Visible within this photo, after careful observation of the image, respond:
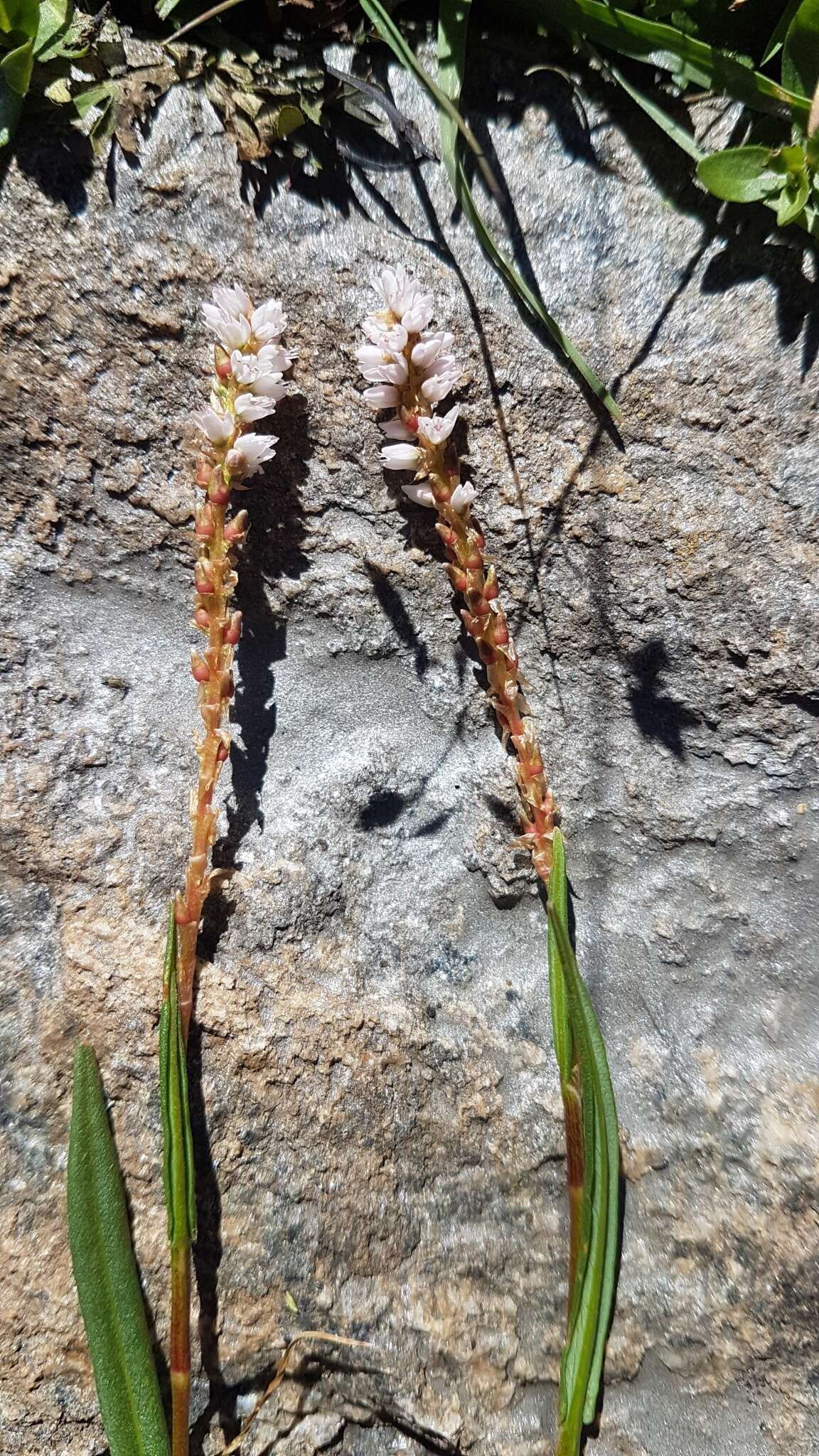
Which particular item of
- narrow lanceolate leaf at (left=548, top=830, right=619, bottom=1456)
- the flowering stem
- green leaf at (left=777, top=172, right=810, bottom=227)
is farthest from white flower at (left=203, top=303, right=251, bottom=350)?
narrow lanceolate leaf at (left=548, top=830, right=619, bottom=1456)

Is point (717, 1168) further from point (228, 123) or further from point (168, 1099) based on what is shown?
point (228, 123)

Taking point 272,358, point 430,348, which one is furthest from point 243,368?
point 430,348

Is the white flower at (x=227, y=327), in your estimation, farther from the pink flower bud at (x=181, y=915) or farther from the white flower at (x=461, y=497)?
the pink flower bud at (x=181, y=915)

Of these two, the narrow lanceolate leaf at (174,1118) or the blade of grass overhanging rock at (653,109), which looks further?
the blade of grass overhanging rock at (653,109)

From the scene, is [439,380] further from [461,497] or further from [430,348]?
[461,497]

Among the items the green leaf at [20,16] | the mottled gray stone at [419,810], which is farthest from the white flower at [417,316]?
the green leaf at [20,16]

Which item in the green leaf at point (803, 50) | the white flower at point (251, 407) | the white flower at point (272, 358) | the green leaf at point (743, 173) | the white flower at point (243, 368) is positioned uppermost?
the green leaf at point (803, 50)
